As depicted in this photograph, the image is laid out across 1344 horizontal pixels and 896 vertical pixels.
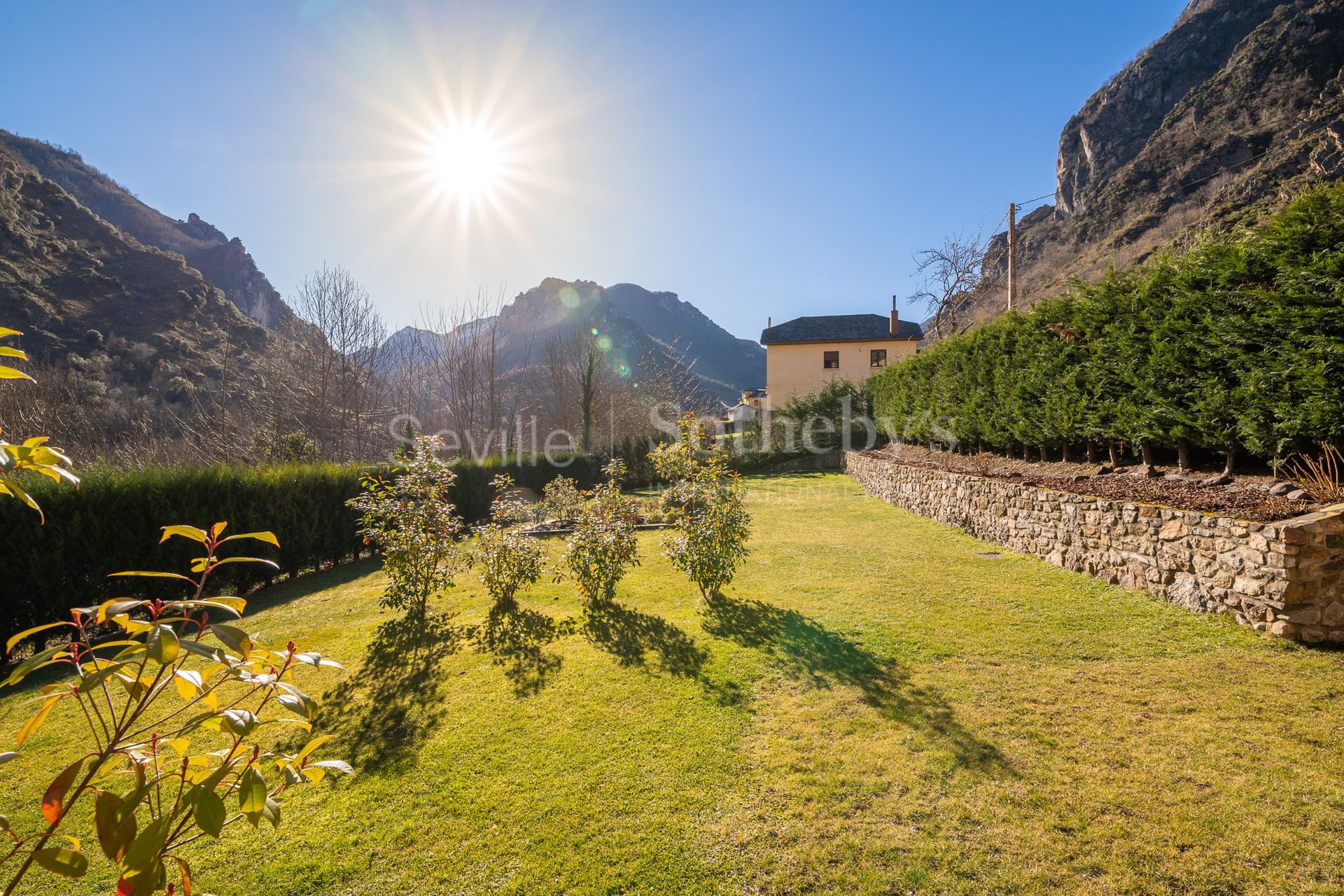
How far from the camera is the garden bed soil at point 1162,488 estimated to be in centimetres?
443

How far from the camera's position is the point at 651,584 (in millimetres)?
7090

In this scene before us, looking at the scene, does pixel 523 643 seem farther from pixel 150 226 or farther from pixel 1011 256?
pixel 150 226

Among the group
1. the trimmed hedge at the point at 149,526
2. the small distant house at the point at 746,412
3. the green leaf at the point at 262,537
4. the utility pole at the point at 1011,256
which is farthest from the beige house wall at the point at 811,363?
the green leaf at the point at 262,537

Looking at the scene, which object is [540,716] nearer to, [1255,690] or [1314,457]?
[1255,690]

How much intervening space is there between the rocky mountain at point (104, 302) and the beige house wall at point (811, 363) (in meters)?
24.1

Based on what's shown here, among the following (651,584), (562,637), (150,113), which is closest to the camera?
(562,637)

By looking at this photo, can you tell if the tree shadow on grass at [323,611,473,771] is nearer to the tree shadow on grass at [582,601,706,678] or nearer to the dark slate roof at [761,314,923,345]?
the tree shadow on grass at [582,601,706,678]

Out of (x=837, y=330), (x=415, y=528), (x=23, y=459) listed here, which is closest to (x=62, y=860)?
(x=23, y=459)

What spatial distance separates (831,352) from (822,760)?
29.0 meters

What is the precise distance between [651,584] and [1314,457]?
22.0ft

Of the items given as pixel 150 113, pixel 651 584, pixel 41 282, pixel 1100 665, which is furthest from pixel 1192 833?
pixel 41 282

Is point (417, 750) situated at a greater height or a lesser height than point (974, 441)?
lesser

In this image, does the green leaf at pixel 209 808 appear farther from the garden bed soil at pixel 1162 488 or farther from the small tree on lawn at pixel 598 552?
the garden bed soil at pixel 1162 488

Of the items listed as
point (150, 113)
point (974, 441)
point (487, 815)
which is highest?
point (150, 113)
